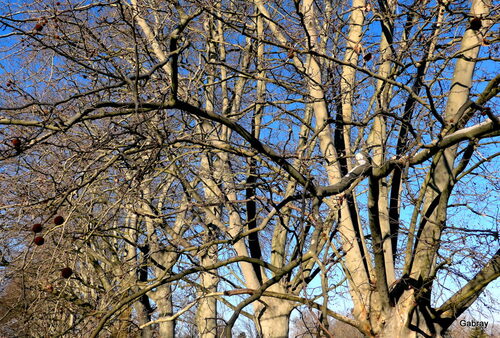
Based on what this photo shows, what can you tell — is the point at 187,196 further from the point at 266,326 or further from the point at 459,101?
the point at 459,101

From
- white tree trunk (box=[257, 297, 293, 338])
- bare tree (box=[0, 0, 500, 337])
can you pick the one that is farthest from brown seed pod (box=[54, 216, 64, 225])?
white tree trunk (box=[257, 297, 293, 338])

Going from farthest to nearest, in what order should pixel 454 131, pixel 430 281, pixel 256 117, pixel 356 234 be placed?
pixel 256 117 < pixel 356 234 < pixel 430 281 < pixel 454 131

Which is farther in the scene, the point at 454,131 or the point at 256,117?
the point at 256,117

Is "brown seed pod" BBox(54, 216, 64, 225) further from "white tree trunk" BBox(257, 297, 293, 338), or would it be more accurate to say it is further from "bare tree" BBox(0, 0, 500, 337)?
"white tree trunk" BBox(257, 297, 293, 338)

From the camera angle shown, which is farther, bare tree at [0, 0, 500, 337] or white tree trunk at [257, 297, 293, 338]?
white tree trunk at [257, 297, 293, 338]

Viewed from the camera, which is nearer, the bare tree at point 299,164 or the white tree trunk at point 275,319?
the bare tree at point 299,164

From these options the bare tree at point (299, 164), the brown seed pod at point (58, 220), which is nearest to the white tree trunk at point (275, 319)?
the bare tree at point (299, 164)

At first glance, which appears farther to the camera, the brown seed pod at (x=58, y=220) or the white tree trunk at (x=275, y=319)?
the white tree trunk at (x=275, y=319)

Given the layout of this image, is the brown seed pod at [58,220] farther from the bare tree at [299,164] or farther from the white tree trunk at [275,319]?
the white tree trunk at [275,319]

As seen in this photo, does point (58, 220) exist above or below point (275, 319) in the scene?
above

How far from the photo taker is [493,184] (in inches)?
213

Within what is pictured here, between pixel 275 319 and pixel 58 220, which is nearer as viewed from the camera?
pixel 58 220

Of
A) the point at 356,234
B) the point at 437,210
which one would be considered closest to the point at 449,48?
the point at 437,210

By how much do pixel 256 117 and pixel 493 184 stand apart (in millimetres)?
3628
